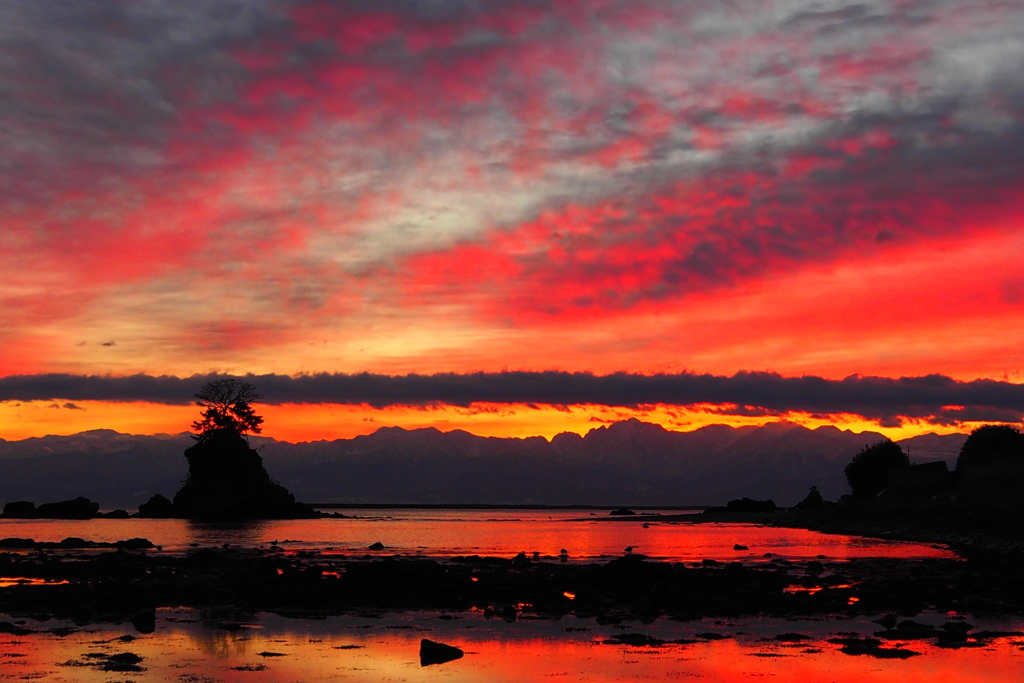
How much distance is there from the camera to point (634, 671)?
95.4 feet

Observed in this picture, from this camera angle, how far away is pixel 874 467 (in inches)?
6791

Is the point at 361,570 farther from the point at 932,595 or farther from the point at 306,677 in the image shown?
the point at 932,595

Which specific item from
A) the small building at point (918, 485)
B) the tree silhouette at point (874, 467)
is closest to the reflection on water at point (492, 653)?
the small building at point (918, 485)

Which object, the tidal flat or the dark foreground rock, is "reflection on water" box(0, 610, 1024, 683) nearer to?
the tidal flat

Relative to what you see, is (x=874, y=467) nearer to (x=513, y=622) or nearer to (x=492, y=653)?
(x=513, y=622)

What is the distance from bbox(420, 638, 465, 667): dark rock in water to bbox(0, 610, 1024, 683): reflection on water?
1.24ft

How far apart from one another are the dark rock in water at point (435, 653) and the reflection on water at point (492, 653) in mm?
377

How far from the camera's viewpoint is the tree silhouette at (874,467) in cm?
17038

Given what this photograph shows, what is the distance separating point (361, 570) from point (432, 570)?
14.5 ft

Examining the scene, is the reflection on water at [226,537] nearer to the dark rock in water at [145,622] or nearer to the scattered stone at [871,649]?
the dark rock in water at [145,622]

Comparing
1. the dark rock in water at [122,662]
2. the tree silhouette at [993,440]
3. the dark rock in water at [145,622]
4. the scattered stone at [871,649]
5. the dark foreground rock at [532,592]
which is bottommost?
the dark foreground rock at [532,592]

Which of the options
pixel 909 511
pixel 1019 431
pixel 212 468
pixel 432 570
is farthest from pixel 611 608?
pixel 212 468

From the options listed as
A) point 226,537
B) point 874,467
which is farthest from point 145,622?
point 874,467

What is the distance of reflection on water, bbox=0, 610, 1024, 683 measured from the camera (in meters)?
28.5
